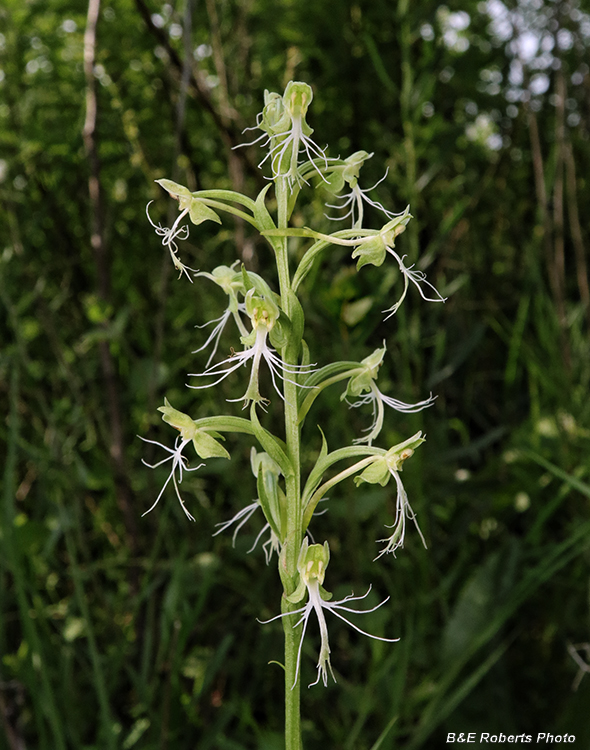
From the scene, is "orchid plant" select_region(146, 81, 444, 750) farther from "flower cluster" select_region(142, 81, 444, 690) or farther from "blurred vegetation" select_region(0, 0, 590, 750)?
"blurred vegetation" select_region(0, 0, 590, 750)

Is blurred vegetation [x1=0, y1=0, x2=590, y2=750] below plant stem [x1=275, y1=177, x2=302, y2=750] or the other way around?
below

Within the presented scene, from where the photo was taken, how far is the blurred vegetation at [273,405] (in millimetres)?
1282

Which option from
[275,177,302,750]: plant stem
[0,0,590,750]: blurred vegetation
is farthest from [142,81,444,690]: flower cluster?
[0,0,590,750]: blurred vegetation

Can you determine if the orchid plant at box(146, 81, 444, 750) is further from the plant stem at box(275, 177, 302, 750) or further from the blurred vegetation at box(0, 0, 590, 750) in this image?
the blurred vegetation at box(0, 0, 590, 750)

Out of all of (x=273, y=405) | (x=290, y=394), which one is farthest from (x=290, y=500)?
(x=273, y=405)

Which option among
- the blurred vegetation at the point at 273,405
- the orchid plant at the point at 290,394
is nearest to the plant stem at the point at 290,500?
the orchid plant at the point at 290,394

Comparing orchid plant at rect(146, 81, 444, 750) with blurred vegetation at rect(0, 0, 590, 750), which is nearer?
orchid plant at rect(146, 81, 444, 750)

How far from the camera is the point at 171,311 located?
206 centimetres

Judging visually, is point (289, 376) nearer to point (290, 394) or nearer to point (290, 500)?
point (290, 394)

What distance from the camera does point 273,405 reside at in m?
1.72

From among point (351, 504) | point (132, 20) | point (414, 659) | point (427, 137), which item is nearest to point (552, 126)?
point (427, 137)

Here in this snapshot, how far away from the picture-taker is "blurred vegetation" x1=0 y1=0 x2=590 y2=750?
1.28 m

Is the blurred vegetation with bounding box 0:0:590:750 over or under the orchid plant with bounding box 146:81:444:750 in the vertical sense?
under

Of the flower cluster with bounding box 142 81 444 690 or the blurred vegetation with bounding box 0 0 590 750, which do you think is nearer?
the flower cluster with bounding box 142 81 444 690
